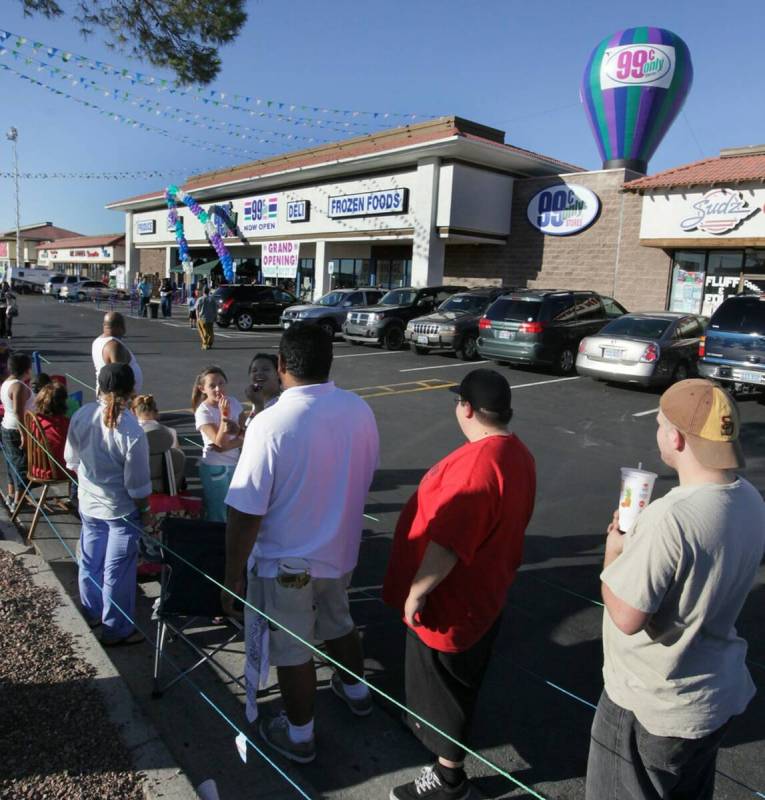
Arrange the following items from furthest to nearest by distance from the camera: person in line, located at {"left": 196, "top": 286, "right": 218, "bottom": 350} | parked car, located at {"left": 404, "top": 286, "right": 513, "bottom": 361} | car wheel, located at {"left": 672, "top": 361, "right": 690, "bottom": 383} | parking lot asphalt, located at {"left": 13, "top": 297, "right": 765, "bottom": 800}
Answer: person in line, located at {"left": 196, "top": 286, "right": 218, "bottom": 350}
parked car, located at {"left": 404, "top": 286, "right": 513, "bottom": 361}
car wheel, located at {"left": 672, "top": 361, "right": 690, "bottom": 383}
parking lot asphalt, located at {"left": 13, "top": 297, "right": 765, "bottom": 800}

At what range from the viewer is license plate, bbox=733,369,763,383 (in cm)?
1045

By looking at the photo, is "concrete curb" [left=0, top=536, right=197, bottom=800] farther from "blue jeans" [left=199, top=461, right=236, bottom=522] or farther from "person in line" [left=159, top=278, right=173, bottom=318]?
"person in line" [left=159, top=278, right=173, bottom=318]

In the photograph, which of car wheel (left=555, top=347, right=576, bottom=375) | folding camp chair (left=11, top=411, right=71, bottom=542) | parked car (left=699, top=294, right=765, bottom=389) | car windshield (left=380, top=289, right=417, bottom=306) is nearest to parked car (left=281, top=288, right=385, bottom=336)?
car windshield (left=380, top=289, right=417, bottom=306)

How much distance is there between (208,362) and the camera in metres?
15.1

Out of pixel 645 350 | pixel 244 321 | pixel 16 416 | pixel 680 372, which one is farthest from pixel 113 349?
pixel 244 321

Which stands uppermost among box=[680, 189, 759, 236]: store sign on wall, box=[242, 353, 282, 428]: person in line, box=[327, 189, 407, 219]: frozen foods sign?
box=[327, 189, 407, 219]: frozen foods sign

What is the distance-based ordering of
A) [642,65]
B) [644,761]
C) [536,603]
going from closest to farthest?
1. [644,761]
2. [536,603]
3. [642,65]

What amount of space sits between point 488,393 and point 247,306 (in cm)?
2205

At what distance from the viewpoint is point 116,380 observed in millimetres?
3514

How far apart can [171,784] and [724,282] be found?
63.3 ft

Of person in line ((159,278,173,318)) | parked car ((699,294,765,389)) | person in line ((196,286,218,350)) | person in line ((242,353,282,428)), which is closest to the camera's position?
person in line ((242,353,282,428))

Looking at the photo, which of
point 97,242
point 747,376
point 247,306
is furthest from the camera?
point 97,242

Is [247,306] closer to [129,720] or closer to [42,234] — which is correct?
[129,720]

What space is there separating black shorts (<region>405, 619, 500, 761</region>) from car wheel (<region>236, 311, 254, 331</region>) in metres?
21.9
